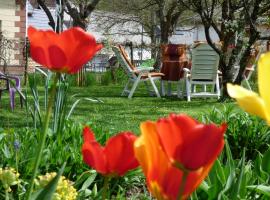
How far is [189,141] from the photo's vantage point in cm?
66

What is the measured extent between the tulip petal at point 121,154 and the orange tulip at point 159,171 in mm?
113

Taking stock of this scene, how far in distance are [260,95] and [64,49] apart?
0.38 metres

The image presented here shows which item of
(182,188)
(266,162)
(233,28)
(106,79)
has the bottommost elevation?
(106,79)

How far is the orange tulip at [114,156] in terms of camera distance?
828mm

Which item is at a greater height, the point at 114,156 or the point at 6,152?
the point at 114,156

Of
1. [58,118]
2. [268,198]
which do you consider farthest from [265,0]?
[268,198]

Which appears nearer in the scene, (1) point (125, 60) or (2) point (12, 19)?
(1) point (125, 60)

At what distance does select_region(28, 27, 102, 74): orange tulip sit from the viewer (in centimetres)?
94

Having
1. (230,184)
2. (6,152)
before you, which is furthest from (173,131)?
(6,152)

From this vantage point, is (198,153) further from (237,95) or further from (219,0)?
(219,0)

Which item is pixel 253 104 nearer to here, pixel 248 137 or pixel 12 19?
pixel 248 137

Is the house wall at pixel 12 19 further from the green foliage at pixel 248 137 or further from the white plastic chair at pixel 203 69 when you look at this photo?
the green foliage at pixel 248 137

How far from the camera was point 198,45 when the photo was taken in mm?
13148

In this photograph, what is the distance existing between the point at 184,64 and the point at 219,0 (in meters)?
1.77
